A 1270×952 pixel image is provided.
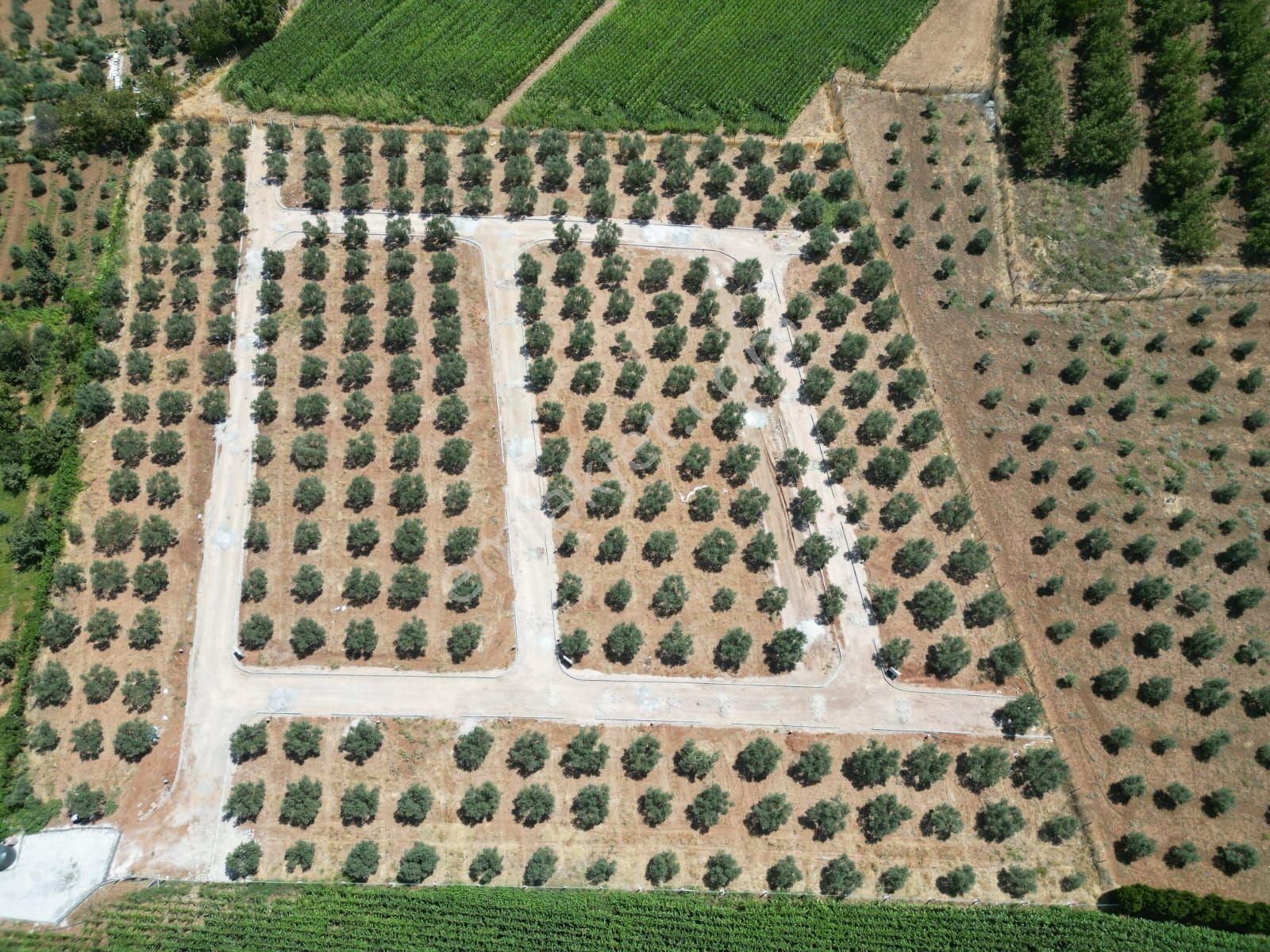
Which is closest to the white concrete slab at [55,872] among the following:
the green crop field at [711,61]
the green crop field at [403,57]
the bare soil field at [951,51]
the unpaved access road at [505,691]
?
the unpaved access road at [505,691]

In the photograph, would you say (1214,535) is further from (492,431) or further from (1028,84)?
(492,431)

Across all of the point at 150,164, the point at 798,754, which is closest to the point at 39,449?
the point at 150,164

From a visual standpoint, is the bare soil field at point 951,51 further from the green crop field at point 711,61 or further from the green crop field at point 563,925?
the green crop field at point 563,925

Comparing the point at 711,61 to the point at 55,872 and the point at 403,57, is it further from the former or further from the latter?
the point at 55,872

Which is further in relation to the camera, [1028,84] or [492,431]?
[1028,84]

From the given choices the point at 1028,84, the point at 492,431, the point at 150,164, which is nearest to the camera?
the point at 492,431

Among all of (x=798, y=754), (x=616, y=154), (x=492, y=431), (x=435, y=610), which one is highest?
(x=616, y=154)
